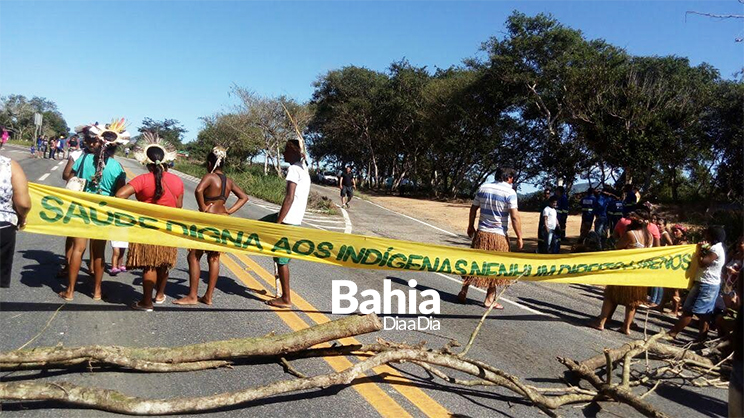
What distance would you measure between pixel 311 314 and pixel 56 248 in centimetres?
491

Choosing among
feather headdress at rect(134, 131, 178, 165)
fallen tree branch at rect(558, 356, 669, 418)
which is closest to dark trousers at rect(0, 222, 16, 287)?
feather headdress at rect(134, 131, 178, 165)

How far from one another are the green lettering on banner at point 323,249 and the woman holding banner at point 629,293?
3.70m

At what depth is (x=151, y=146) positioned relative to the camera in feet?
18.6

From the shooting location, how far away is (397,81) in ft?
144

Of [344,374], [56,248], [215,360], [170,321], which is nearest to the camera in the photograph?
[344,374]

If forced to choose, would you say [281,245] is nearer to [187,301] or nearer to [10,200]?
[187,301]

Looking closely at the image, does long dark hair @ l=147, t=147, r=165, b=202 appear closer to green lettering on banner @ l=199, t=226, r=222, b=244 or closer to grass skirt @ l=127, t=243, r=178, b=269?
grass skirt @ l=127, t=243, r=178, b=269

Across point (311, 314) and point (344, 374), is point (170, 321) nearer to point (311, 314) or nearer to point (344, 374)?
point (311, 314)

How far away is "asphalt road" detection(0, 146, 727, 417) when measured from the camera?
370cm

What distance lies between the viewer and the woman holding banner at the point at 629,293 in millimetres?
6480

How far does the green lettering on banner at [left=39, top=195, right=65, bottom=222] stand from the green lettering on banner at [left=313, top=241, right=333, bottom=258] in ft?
8.10

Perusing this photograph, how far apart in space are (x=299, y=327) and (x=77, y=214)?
238cm

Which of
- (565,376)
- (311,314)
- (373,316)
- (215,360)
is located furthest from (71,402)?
(565,376)

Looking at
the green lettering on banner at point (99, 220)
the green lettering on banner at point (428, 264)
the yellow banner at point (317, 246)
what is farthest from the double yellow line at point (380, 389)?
the green lettering on banner at point (99, 220)
